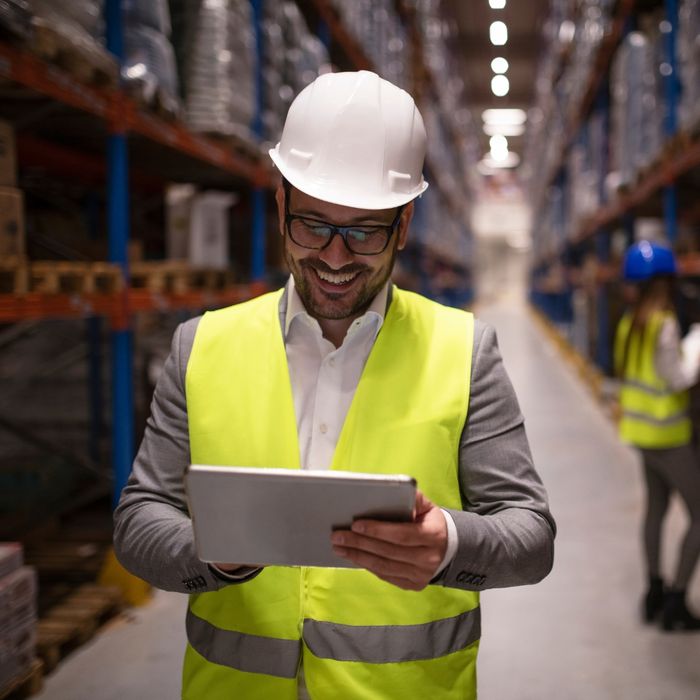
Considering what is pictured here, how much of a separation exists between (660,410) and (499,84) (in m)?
1.94

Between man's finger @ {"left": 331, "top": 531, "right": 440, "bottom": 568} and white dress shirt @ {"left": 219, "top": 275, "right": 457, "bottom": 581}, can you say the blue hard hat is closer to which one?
white dress shirt @ {"left": 219, "top": 275, "right": 457, "bottom": 581}

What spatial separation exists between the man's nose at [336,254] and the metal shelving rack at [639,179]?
402cm

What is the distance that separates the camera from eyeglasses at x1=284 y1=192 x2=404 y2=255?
1586 mm

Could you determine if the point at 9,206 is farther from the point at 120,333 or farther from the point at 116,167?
the point at 120,333

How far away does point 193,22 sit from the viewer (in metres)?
4.50

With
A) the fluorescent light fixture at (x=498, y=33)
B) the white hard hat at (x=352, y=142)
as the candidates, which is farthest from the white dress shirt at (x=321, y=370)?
the fluorescent light fixture at (x=498, y=33)

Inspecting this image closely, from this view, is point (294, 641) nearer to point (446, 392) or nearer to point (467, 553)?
point (467, 553)

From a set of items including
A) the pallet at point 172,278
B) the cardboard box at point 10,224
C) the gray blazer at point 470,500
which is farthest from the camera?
the pallet at point 172,278

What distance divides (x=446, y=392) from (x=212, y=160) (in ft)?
11.8

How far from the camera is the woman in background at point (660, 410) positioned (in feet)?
12.2

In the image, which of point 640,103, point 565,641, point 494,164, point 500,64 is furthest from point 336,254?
point 494,164

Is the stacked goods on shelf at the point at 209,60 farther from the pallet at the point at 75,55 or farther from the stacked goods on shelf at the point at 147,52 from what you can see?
the pallet at the point at 75,55

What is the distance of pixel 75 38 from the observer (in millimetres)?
3170

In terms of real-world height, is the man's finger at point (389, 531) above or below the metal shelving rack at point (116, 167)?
below
